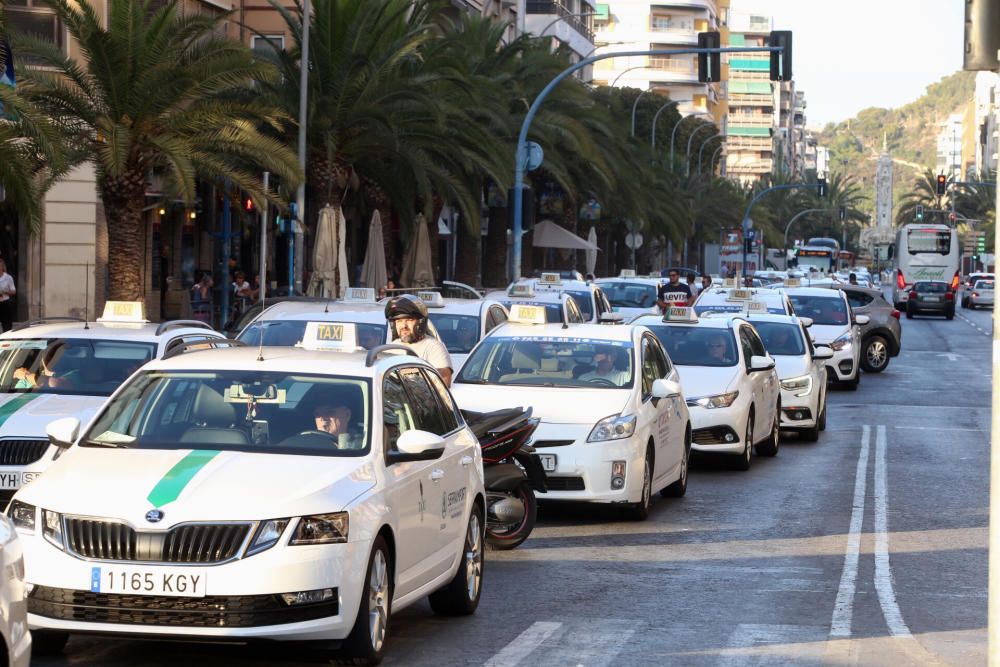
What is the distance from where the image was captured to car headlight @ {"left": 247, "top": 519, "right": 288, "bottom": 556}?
Result: 7.21 metres

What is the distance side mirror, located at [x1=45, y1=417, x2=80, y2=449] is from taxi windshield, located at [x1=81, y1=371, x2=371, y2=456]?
0.22 feet

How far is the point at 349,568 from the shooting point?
738cm

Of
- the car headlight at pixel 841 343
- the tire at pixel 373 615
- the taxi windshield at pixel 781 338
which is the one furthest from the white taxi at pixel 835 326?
the tire at pixel 373 615

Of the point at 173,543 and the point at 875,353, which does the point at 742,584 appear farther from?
the point at 875,353

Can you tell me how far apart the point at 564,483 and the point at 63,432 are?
17.8 feet

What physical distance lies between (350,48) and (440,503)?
24.4m

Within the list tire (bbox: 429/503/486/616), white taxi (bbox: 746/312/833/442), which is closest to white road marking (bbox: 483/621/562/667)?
tire (bbox: 429/503/486/616)

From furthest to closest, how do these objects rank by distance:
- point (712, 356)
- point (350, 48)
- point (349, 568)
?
point (350, 48) < point (712, 356) < point (349, 568)

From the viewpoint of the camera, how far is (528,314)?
15.2 metres

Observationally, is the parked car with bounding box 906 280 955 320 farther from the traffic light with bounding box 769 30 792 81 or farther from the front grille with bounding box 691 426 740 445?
the front grille with bounding box 691 426 740 445

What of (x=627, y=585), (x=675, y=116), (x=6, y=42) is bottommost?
(x=627, y=585)

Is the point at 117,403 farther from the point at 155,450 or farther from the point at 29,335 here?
the point at 29,335

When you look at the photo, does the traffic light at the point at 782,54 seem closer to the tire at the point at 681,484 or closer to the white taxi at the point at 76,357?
the tire at the point at 681,484

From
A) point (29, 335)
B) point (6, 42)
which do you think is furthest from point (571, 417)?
point (6, 42)
